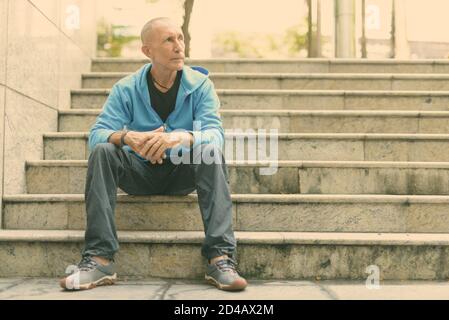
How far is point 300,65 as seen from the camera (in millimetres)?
5414

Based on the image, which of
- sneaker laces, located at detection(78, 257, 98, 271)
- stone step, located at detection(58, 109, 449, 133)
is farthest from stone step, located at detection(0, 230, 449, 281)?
stone step, located at detection(58, 109, 449, 133)

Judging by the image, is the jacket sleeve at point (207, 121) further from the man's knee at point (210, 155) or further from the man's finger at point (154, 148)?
the man's finger at point (154, 148)

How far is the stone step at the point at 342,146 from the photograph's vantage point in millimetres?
3695

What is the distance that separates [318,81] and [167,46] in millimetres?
2343

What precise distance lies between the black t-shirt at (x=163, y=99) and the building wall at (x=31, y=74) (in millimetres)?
958

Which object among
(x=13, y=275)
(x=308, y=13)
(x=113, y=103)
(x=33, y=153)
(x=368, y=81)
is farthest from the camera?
(x=308, y=13)

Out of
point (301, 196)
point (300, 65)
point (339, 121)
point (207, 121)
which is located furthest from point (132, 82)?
point (300, 65)

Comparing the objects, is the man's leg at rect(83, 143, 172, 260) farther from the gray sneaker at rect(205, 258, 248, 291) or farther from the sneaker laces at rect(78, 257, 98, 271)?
the gray sneaker at rect(205, 258, 248, 291)

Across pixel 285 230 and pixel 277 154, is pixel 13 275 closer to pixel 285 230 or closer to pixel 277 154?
pixel 285 230

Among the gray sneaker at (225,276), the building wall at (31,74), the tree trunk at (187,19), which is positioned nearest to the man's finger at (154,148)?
the gray sneaker at (225,276)

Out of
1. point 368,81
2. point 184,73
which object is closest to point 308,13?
point 368,81
